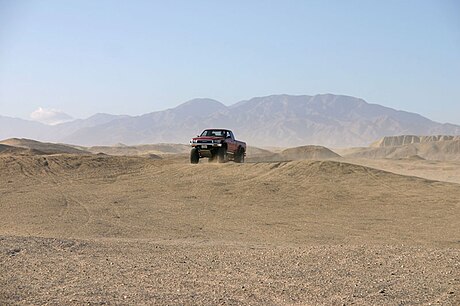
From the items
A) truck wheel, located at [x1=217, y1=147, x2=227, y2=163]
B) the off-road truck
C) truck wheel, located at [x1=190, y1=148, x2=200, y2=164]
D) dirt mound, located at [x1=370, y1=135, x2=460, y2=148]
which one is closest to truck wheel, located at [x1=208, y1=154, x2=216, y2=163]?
the off-road truck

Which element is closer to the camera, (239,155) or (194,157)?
(194,157)

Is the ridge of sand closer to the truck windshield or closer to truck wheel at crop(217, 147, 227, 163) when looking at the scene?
the truck windshield

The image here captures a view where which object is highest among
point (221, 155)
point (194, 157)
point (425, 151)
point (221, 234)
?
point (425, 151)

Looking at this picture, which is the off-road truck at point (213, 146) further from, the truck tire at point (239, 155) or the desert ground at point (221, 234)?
the desert ground at point (221, 234)

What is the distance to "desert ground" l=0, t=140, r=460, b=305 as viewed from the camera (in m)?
8.27

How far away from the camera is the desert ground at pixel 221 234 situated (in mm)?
8266

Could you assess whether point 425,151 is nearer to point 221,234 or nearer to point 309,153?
point 309,153

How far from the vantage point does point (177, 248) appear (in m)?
12.0

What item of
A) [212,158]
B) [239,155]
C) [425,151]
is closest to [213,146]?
[212,158]

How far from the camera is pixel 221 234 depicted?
15023 millimetres

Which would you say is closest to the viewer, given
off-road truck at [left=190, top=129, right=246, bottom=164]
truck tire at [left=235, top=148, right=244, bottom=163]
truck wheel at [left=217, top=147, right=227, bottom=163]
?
off-road truck at [left=190, top=129, right=246, bottom=164]

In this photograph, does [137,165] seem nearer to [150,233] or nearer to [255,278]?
[150,233]

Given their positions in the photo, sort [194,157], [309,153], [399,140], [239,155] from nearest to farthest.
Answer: [194,157], [239,155], [309,153], [399,140]

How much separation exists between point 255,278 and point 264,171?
17098mm
